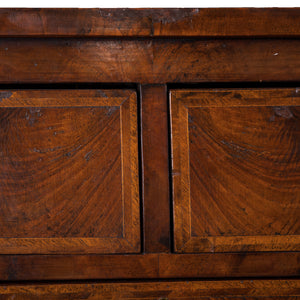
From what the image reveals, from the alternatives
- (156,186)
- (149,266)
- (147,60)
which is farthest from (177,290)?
(147,60)

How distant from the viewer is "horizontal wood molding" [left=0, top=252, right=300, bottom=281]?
0.49m

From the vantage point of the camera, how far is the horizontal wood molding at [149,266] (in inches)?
19.3

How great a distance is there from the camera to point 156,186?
1.62 feet

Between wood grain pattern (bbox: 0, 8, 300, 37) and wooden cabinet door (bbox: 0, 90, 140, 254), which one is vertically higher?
wood grain pattern (bbox: 0, 8, 300, 37)

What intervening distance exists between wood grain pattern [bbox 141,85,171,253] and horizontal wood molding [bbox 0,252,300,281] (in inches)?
1.1

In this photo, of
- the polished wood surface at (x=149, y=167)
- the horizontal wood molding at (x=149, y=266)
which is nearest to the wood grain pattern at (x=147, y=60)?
the polished wood surface at (x=149, y=167)

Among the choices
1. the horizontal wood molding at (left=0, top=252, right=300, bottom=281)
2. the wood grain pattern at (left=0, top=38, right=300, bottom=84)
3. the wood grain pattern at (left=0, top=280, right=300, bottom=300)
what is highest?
the wood grain pattern at (left=0, top=38, right=300, bottom=84)

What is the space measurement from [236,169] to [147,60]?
228mm

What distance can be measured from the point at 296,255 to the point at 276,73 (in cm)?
30

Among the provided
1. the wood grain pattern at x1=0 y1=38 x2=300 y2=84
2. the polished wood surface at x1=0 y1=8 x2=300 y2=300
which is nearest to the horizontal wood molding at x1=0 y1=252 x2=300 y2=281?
the polished wood surface at x1=0 y1=8 x2=300 y2=300

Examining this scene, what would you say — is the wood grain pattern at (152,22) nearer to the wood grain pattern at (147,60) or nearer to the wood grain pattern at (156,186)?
the wood grain pattern at (147,60)

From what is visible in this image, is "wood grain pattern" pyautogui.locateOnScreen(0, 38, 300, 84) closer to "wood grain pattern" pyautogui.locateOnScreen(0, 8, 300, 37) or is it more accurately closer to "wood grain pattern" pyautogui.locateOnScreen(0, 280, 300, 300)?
"wood grain pattern" pyautogui.locateOnScreen(0, 8, 300, 37)

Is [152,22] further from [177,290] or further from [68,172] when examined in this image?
[177,290]

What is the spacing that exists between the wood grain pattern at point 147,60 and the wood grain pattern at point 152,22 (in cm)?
2
